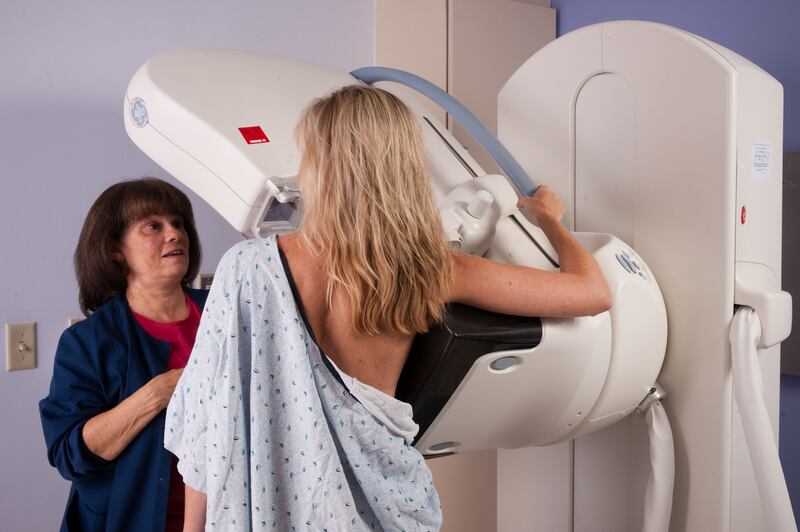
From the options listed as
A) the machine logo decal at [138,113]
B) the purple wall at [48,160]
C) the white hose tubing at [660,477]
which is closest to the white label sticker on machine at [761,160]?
the white hose tubing at [660,477]

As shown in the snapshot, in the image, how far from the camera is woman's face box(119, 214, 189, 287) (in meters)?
1.59

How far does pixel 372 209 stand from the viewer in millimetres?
1050

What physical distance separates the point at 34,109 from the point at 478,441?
1344mm

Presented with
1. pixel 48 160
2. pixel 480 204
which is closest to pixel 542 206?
pixel 480 204

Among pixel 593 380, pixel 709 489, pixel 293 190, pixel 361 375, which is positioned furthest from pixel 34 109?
pixel 709 489

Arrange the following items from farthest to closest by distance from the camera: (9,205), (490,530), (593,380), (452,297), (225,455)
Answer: (490,530) → (9,205) → (593,380) → (452,297) → (225,455)

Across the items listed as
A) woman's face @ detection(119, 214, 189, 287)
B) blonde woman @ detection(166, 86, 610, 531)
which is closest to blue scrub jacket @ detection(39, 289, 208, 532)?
woman's face @ detection(119, 214, 189, 287)

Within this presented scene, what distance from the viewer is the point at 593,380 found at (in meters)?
1.34

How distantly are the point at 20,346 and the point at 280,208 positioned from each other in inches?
38.9

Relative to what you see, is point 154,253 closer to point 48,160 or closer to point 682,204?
point 48,160

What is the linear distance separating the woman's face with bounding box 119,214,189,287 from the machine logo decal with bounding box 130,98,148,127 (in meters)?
0.33

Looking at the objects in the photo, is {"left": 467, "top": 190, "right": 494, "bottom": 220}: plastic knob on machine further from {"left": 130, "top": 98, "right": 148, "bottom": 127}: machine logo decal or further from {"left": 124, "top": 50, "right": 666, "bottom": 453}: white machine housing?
{"left": 130, "top": 98, "right": 148, "bottom": 127}: machine logo decal

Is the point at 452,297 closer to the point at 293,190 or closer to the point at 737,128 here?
the point at 293,190

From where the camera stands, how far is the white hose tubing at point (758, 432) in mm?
1314
